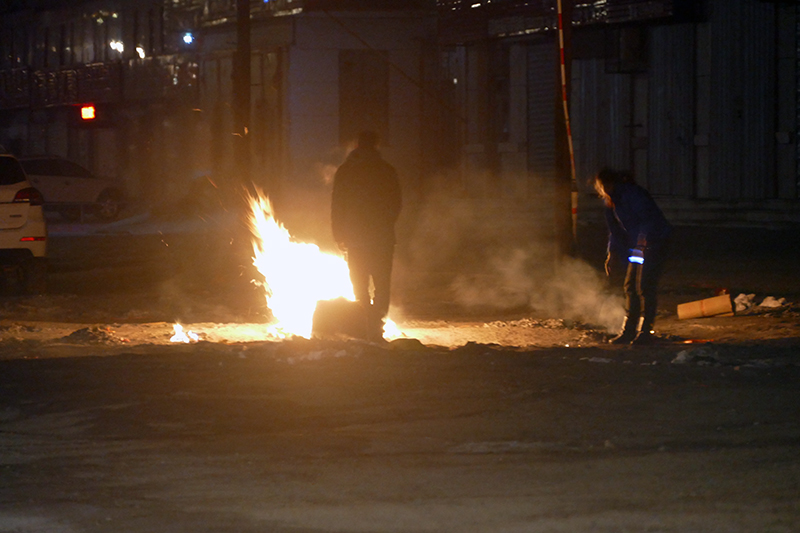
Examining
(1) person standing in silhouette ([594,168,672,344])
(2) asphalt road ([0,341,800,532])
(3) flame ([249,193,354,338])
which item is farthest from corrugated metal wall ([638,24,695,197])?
(2) asphalt road ([0,341,800,532])

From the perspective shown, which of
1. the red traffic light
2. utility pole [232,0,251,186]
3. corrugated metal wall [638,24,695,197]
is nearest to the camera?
utility pole [232,0,251,186]

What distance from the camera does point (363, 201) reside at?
9.63 metres

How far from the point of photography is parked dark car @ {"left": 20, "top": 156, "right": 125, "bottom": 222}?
29.2 m

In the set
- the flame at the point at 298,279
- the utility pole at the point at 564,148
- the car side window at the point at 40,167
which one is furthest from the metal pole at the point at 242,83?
the car side window at the point at 40,167

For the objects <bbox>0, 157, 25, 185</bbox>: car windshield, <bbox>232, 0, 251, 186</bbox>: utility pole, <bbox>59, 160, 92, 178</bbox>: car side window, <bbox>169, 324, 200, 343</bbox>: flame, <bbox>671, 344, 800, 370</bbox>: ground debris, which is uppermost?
<bbox>232, 0, 251, 186</bbox>: utility pole

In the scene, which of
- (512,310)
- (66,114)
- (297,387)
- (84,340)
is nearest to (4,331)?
(84,340)

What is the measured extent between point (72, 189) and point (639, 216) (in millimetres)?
23627

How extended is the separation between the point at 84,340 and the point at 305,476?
526 cm

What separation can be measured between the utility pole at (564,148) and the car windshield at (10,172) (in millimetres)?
7085

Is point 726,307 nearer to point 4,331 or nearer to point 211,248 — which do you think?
point 4,331

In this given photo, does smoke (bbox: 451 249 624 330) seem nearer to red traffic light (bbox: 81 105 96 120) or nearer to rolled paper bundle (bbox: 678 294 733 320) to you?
rolled paper bundle (bbox: 678 294 733 320)

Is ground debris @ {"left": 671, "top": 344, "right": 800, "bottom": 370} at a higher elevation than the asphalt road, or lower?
higher

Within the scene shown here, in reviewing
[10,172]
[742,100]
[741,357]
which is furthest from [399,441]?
[742,100]

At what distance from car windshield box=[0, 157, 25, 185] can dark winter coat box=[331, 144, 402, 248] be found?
5.81m
